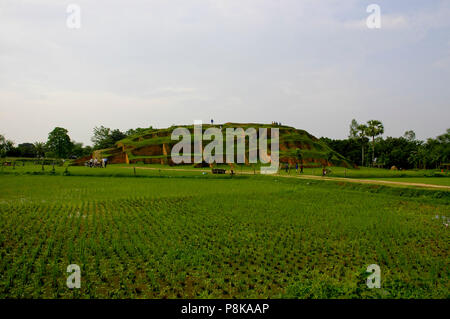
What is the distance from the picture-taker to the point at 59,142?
78625mm

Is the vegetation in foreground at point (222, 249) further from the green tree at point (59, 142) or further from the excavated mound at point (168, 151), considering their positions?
the green tree at point (59, 142)

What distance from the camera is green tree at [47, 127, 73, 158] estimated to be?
77875 mm

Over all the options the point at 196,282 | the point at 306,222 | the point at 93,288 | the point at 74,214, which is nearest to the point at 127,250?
the point at 93,288

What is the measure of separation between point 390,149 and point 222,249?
80798mm

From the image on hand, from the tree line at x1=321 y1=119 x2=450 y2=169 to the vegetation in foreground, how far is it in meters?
51.2

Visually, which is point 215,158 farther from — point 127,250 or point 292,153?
point 127,250

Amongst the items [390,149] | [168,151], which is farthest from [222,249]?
[390,149]

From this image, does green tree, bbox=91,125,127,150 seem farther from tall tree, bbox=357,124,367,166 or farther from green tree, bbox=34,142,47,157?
tall tree, bbox=357,124,367,166

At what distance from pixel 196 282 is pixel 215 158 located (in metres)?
44.6

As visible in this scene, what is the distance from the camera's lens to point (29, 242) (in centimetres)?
865

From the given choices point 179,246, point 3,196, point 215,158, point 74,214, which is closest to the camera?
point 179,246

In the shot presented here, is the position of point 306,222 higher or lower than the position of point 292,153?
lower

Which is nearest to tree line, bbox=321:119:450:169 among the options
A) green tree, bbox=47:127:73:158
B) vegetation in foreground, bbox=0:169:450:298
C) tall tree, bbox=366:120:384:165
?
tall tree, bbox=366:120:384:165

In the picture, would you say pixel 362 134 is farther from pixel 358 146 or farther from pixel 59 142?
pixel 59 142
